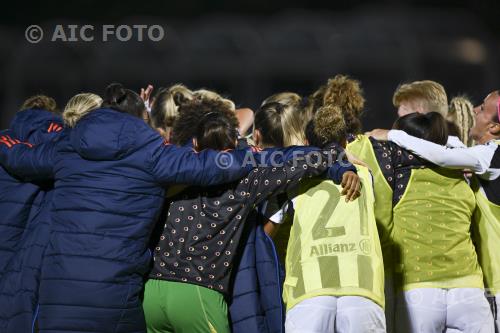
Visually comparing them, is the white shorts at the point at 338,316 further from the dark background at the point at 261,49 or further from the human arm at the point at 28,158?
the dark background at the point at 261,49

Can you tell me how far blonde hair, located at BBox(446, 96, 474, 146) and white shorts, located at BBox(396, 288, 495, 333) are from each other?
3.84 ft

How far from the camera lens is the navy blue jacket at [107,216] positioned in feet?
11.1

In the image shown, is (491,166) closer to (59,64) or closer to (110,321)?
(110,321)

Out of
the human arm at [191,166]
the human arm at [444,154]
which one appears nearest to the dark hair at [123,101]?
the human arm at [191,166]

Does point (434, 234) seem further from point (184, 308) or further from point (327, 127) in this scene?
point (184, 308)

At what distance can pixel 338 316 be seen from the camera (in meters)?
3.48

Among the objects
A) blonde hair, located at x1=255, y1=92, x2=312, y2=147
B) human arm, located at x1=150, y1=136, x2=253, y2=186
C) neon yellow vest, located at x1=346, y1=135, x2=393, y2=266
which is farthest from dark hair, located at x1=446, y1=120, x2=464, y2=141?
human arm, located at x1=150, y1=136, x2=253, y2=186

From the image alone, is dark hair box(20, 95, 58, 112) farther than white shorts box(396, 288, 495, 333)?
Yes

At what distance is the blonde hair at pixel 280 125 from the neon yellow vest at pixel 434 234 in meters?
0.59

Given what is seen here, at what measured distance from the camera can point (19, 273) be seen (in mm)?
3807

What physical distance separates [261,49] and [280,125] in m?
4.44

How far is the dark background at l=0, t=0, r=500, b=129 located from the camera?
8.02 meters

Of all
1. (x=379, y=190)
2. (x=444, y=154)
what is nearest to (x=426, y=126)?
(x=444, y=154)

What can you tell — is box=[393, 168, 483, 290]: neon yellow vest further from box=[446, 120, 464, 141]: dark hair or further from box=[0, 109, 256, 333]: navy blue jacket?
box=[0, 109, 256, 333]: navy blue jacket
